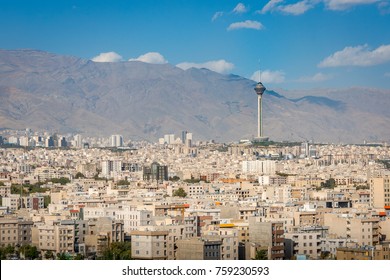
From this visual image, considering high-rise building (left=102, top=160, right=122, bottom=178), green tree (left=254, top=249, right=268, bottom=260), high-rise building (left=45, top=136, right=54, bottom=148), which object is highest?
high-rise building (left=45, top=136, right=54, bottom=148)

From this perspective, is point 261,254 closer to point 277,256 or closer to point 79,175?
point 277,256

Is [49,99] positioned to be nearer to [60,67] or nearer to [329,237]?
[60,67]

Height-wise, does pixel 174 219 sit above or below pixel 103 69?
below

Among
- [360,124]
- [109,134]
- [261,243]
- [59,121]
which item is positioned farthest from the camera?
[59,121]

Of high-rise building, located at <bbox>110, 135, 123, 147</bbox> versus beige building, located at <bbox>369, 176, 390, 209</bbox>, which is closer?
beige building, located at <bbox>369, 176, 390, 209</bbox>

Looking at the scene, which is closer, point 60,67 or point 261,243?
point 261,243

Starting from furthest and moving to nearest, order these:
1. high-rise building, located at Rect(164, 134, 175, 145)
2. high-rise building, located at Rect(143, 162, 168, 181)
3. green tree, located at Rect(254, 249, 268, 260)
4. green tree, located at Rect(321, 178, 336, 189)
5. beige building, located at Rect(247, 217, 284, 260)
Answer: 1. high-rise building, located at Rect(164, 134, 175, 145)
2. high-rise building, located at Rect(143, 162, 168, 181)
3. green tree, located at Rect(321, 178, 336, 189)
4. beige building, located at Rect(247, 217, 284, 260)
5. green tree, located at Rect(254, 249, 268, 260)

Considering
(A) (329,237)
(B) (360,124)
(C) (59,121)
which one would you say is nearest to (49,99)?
(C) (59,121)

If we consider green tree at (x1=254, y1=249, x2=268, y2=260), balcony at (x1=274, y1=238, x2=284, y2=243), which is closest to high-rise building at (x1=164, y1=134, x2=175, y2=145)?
balcony at (x1=274, y1=238, x2=284, y2=243)

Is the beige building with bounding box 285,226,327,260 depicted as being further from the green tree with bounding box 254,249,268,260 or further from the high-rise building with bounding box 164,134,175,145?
the high-rise building with bounding box 164,134,175,145
